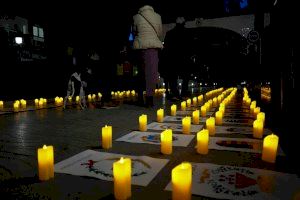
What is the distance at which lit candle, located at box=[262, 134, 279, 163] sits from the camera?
242cm

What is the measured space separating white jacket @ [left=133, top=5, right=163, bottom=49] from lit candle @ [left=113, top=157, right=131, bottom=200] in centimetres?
500

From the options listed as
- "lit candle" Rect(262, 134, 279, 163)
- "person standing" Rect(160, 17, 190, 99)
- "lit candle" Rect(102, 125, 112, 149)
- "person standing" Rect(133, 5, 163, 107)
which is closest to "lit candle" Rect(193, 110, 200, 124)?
"lit candle" Rect(102, 125, 112, 149)

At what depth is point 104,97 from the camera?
26.5 ft

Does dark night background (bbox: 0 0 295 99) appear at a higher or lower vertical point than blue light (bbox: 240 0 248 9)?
lower

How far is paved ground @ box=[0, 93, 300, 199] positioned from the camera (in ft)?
5.98

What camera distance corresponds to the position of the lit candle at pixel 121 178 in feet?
5.42

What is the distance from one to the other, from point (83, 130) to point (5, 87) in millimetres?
6391

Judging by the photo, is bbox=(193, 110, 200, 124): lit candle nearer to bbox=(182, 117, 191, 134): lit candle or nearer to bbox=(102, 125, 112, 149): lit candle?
Answer: bbox=(182, 117, 191, 134): lit candle

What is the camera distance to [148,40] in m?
6.39

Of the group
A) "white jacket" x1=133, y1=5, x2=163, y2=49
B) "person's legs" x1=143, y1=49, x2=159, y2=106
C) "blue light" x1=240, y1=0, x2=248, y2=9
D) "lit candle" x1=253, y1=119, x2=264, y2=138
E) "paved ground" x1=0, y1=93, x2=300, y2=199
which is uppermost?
"blue light" x1=240, y1=0, x2=248, y2=9

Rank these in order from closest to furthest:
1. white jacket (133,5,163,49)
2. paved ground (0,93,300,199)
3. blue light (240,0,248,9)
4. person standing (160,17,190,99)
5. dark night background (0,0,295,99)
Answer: paved ground (0,93,300,199)
white jacket (133,5,163,49)
dark night background (0,0,295,99)
person standing (160,17,190,99)
blue light (240,0,248,9)

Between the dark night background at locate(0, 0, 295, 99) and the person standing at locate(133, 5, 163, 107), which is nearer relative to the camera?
the person standing at locate(133, 5, 163, 107)

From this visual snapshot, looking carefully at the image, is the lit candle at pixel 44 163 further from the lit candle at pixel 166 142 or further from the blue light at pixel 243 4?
the blue light at pixel 243 4

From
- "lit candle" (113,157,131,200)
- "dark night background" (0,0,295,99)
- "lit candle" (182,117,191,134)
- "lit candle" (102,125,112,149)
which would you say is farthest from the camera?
"dark night background" (0,0,295,99)
